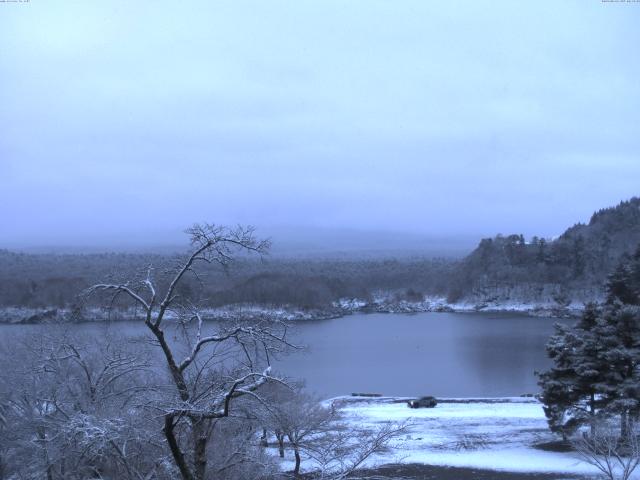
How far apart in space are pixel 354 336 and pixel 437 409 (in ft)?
77.0

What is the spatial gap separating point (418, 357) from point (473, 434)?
18.2m

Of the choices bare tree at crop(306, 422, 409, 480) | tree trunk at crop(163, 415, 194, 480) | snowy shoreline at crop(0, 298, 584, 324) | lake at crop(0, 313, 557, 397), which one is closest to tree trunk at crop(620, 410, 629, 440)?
bare tree at crop(306, 422, 409, 480)

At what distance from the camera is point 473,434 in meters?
17.3

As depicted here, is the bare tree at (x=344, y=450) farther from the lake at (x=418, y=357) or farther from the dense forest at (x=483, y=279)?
the dense forest at (x=483, y=279)

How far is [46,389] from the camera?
10977 millimetres

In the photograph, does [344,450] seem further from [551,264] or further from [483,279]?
[551,264]

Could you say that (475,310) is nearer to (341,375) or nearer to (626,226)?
(626,226)

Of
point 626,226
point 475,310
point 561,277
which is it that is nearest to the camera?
point 475,310

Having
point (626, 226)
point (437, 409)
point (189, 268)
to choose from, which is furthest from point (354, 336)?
point (626, 226)

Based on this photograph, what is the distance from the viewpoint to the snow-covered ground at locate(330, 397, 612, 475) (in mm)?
14039

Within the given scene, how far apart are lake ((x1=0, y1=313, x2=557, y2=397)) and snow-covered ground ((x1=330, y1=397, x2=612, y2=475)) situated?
10.3 feet

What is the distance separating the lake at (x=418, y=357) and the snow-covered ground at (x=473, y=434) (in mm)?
3128

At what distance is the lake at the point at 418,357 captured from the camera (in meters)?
27.0

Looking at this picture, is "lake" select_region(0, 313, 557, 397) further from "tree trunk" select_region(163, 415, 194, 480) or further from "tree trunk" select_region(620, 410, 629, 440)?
"tree trunk" select_region(163, 415, 194, 480)
